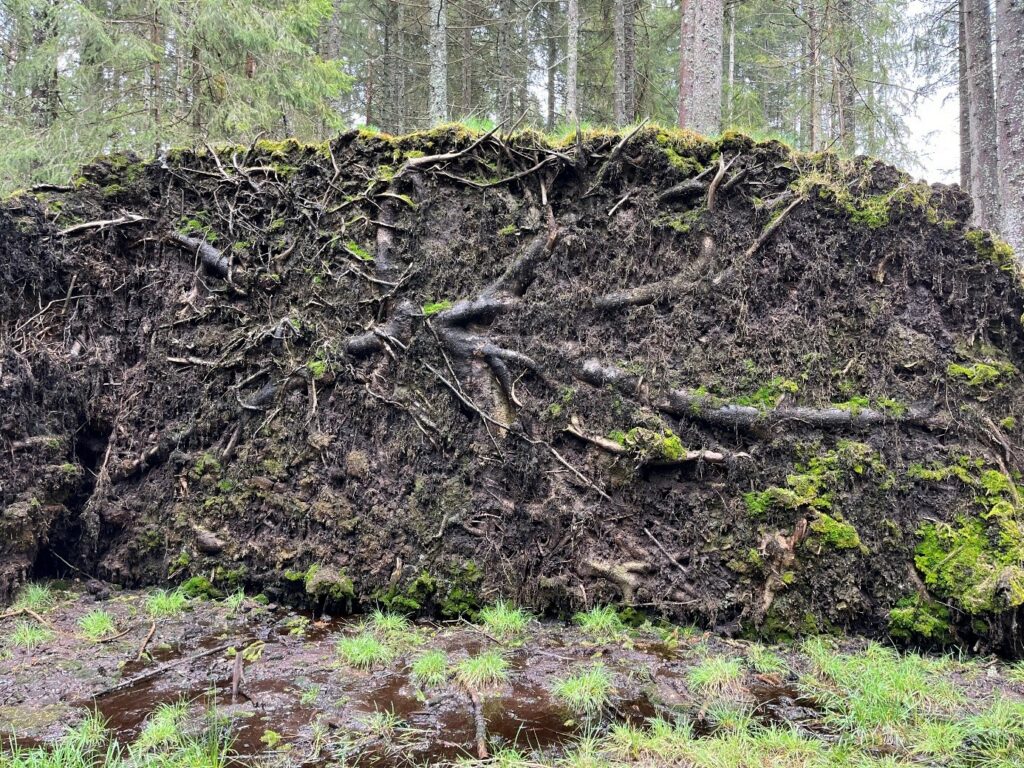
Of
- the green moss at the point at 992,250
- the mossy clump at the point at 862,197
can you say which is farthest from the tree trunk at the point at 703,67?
the green moss at the point at 992,250

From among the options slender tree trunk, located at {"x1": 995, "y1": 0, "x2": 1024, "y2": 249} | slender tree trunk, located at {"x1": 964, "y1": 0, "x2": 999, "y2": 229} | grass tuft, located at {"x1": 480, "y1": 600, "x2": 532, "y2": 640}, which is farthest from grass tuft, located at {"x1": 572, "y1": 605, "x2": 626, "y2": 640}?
slender tree trunk, located at {"x1": 964, "y1": 0, "x2": 999, "y2": 229}

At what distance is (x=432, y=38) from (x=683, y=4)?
4.75 m

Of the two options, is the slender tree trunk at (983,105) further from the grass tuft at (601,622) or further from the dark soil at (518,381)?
the grass tuft at (601,622)

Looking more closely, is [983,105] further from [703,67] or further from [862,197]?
[862,197]

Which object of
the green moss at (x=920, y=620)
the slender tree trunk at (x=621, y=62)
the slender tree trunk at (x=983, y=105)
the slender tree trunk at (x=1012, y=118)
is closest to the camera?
the green moss at (x=920, y=620)

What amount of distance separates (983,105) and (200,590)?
47.4 ft

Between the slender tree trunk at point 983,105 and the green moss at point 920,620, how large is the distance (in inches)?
380

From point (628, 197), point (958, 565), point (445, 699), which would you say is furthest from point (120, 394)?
point (958, 565)

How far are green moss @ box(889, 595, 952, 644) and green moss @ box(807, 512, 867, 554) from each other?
0.44 m

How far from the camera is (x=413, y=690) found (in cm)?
335

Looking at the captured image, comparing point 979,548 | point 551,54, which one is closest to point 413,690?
point 979,548

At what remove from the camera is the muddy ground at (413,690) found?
282cm

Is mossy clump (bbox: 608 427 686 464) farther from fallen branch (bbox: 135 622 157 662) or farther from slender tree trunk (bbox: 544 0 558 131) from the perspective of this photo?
slender tree trunk (bbox: 544 0 558 131)

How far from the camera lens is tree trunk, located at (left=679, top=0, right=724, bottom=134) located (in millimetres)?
6016
